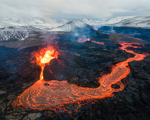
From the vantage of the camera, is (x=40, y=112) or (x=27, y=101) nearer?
(x=40, y=112)

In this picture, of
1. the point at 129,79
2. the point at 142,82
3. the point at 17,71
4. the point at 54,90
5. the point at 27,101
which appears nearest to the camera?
the point at 27,101

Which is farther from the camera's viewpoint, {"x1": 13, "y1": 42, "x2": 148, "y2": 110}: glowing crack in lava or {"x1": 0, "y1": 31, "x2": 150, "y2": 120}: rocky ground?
{"x1": 13, "y1": 42, "x2": 148, "y2": 110}: glowing crack in lava

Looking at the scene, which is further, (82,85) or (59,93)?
(82,85)

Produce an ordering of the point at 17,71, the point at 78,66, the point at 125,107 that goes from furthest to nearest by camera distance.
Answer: the point at 78,66 < the point at 17,71 < the point at 125,107

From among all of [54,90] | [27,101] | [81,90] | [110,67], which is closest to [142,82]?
[110,67]

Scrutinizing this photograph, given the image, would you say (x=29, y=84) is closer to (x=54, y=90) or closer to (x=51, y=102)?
(x=54, y=90)

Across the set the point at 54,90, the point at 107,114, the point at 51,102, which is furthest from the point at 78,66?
the point at 107,114

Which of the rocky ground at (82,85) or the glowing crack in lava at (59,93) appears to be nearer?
the rocky ground at (82,85)

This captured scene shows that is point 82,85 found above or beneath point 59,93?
above

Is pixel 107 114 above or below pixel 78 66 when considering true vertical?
below

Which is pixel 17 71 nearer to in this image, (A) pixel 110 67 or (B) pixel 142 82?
(A) pixel 110 67
